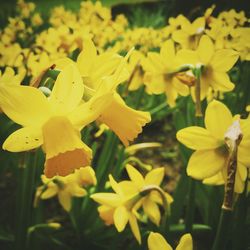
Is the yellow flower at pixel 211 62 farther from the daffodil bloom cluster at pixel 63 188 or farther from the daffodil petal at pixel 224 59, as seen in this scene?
the daffodil bloom cluster at pixel 63 188

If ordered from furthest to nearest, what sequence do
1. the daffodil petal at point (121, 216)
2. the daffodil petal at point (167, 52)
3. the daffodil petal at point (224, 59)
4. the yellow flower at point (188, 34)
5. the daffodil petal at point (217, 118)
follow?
1. the yellow flower at point (188, 34)
2. the daffodil petal at point (167, 52)
3. the daffodil petal at point (224, 59)
4. the daffodil petal at point (121, 216)
5. the daffodil petal at point (217, 118)

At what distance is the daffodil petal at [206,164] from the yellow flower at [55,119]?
0.68ft

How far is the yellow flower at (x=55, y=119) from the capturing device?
0.42 meters

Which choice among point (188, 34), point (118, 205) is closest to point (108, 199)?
point (118, 205)

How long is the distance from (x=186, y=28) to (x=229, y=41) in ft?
0.57

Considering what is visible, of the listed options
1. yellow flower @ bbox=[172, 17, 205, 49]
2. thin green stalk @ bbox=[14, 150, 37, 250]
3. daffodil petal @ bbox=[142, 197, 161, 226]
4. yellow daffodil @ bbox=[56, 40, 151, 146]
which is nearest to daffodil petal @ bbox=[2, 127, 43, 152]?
yellow daffodil @ bbox=[56, 40, 151, 146]

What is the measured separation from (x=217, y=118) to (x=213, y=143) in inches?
1.9

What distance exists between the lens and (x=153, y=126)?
2.34m

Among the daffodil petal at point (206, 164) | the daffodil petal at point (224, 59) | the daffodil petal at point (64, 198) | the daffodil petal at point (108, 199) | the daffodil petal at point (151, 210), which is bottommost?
the daffodil petal at point (64, 198)

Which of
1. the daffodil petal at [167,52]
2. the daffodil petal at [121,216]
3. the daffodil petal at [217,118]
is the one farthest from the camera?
the daffodil petal at [167,52]

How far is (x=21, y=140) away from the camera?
0.44 m

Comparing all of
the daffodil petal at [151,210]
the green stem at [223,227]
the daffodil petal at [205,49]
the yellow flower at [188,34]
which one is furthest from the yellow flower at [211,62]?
the green stem at [223,227]

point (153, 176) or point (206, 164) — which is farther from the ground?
point (206, 164)

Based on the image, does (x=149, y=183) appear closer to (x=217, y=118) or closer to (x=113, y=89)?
(x=217, y=118)
